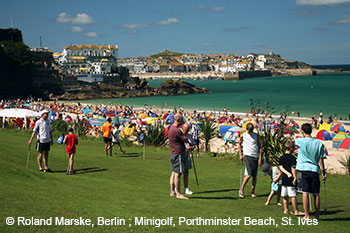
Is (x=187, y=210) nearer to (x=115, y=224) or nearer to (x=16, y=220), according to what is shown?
(x=115, y=224)

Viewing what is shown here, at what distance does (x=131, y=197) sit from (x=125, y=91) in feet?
265

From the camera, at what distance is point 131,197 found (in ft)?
22.3

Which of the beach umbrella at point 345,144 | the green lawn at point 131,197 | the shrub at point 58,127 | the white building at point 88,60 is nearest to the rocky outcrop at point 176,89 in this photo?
the white building at point 88,60

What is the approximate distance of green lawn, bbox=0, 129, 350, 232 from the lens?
17.6 feet

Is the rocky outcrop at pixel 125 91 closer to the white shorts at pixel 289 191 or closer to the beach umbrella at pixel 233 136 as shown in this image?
the beach umbrella at pixel 233 136

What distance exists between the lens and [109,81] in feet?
310

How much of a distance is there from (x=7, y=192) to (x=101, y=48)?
128 meters

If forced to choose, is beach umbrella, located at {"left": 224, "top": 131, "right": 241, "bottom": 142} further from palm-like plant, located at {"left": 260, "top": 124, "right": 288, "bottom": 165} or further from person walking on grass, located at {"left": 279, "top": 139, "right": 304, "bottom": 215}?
person walking on grass, located at {"left": 279, "top": 139, "right": 304, "bottom": 215}

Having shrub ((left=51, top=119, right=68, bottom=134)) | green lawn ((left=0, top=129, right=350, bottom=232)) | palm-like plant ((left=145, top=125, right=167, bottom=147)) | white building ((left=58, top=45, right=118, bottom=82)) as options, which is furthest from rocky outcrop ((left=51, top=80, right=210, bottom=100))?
green lawn ((left=0, top=129, right=350, bottom=232))

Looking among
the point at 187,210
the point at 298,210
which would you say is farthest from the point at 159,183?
the point at 298,210

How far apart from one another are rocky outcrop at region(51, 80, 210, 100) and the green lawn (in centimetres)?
6711

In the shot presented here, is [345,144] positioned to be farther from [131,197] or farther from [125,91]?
[125,91]

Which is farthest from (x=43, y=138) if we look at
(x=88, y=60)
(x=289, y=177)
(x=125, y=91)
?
(x=88, y=60)

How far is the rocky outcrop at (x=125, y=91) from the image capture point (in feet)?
256
